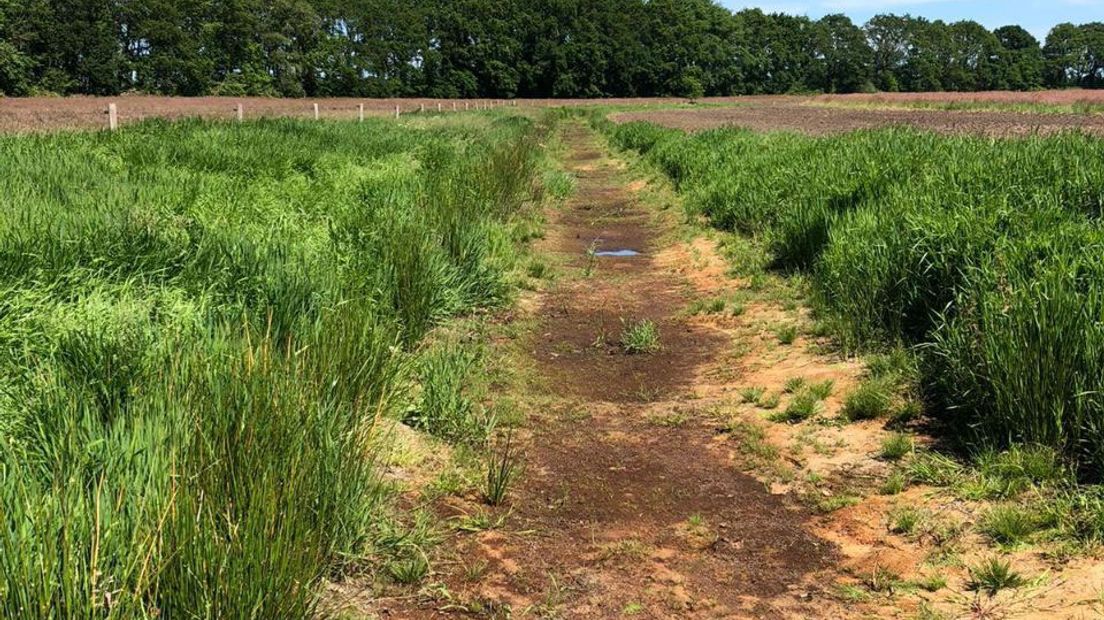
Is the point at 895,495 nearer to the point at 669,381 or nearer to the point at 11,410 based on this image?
the point at 669,381

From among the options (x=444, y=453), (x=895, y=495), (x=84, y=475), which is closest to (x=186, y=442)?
(x=84, y=475)

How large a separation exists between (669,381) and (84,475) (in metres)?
4.41

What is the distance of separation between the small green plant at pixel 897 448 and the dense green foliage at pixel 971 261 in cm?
35

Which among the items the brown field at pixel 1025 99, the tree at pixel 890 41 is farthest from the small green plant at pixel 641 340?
the tree at pixel 890 41

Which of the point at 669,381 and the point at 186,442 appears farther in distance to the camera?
the point at 669,381

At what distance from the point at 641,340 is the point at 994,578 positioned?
3863mm

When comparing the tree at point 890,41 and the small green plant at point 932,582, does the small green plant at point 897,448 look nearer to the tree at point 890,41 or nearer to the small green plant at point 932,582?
the small green plant at point 932,582

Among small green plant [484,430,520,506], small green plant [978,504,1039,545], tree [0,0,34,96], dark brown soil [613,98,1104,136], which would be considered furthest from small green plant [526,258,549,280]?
tree [0,0,34,96]

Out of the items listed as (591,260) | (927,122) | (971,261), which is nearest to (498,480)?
(971,261)

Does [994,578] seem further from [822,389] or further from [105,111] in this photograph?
[105,111]

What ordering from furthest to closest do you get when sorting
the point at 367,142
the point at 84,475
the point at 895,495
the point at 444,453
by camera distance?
the point at 367,142, the point at 444,453, the point at 895,495, the point at 84,475

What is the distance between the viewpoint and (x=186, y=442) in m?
2.41

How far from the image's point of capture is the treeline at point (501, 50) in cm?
7638

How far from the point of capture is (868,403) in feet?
16.4
